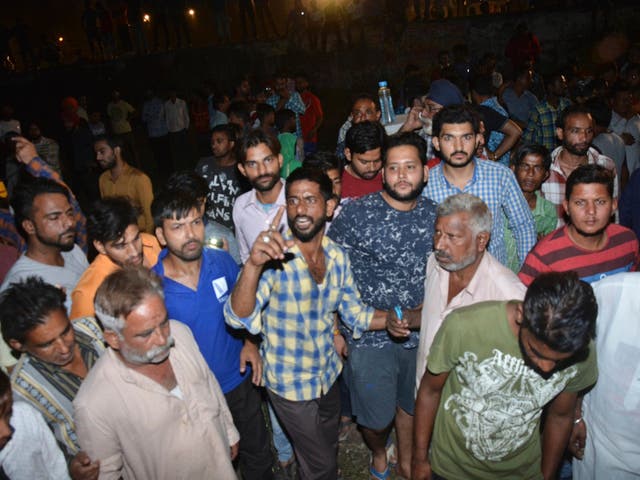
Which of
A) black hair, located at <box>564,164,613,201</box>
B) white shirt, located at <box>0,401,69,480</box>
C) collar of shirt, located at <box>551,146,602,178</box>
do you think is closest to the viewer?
white shirt, located at <box>0,401,69,480</box>

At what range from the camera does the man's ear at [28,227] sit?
3330 millimetres

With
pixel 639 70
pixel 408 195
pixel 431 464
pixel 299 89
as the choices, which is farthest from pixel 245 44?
pixel 431 464

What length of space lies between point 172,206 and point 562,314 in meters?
2.23

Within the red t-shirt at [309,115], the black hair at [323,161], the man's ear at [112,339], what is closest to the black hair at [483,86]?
the black hair at [323,161]

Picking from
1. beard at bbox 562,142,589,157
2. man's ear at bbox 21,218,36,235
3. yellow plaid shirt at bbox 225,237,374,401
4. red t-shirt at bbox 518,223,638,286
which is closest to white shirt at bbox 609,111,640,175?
beard at bbox 562,142,589,157

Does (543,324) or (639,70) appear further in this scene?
(639,70)

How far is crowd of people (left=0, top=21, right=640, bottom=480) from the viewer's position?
2.29m

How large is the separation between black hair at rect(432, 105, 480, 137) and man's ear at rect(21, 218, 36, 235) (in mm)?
3141

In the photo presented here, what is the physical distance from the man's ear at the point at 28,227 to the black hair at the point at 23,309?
1.03 metres

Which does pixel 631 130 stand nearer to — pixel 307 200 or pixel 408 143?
pixel 408 143

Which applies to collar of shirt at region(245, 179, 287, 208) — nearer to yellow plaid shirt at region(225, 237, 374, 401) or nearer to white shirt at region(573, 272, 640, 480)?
yellow plaid shirt at region(225, 237, 374, 401)

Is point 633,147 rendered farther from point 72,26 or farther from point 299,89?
point 72,26

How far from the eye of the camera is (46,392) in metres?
2.44

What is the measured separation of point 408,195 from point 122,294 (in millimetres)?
1882
